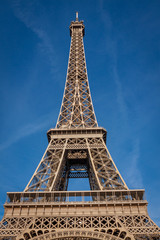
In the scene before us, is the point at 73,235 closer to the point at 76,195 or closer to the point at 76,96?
the point at 76,195

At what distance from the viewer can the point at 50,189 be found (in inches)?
980

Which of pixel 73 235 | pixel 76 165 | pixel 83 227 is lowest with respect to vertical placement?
pixel 73 235

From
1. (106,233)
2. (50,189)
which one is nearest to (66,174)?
(50,189)

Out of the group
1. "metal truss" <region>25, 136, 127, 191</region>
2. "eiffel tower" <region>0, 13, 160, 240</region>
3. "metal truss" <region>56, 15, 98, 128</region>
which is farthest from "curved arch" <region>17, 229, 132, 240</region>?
"metal truss" <region>56, 15, 98, 128</region>

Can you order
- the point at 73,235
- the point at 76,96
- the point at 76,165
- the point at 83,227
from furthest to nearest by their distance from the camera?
the point at 76,96, the point at 76,165, the point at 83,227, the point at 73,235

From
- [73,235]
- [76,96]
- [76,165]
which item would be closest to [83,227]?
[73,235]

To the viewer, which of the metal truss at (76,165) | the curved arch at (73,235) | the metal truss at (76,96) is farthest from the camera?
the metal truss at (76,96)

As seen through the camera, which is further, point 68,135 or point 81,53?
point 81,53

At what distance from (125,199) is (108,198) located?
1629 mm

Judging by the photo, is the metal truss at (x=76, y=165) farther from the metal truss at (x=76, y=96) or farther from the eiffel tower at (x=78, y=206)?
the metal truss at (x=76, y=96)

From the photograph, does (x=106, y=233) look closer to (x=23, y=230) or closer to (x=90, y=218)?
(x=90, y=218)

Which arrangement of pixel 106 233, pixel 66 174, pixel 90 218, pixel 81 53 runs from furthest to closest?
1. pixel 81 53
2. pixel 66 174
3. pixel 90 218
4. pixel 106 233

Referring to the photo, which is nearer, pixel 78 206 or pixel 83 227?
pixel 83 227

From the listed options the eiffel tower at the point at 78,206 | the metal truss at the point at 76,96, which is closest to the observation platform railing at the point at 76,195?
the eiffel tower at the point at 78,206
